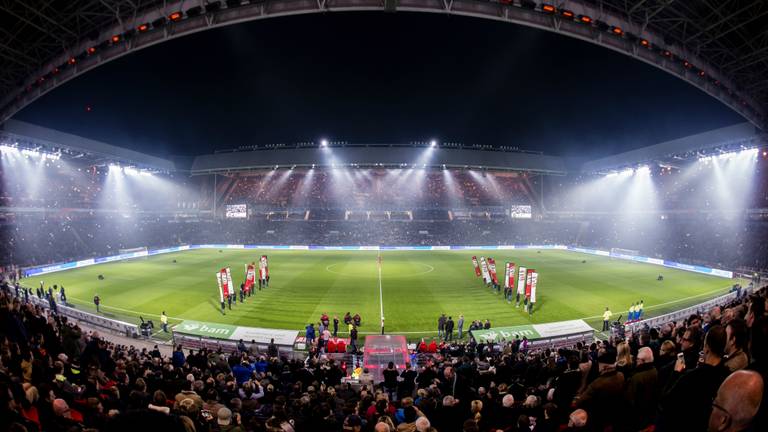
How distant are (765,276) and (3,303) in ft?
187

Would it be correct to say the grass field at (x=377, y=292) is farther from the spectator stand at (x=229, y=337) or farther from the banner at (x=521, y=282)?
the spectator stand at (x=229, y=337)

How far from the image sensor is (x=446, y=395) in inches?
262

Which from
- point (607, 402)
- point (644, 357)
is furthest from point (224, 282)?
point (644, 357)

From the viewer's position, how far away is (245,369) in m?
9.99

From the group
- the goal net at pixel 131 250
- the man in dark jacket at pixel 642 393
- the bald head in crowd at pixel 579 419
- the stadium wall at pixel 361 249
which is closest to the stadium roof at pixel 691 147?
the stadium wall at pixel 361 249

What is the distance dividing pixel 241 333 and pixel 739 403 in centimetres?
2073

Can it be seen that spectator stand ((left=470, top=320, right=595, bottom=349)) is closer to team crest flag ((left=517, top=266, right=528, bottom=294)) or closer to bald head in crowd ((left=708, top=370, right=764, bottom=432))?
team crest flag ((left=517, top=266, right=528, bottom=294))

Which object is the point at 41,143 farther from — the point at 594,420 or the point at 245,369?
the point at 594,420

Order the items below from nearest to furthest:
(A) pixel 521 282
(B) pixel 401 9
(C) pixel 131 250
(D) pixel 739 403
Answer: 1. (D) pixel 739 403
2. (B) pixel 401 9
3. (A) pixel 521 282
4. (C) pixel 131 250

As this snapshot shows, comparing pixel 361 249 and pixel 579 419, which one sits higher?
pixel 579 419

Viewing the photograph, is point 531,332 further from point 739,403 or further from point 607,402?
point 739,403

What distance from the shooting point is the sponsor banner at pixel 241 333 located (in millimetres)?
18703

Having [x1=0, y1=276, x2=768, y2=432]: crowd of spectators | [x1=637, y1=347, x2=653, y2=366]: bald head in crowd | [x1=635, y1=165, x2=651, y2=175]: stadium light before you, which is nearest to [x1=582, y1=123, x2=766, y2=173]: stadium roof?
[x1=635, y1=165, x2=651, y2=175]: stadium light

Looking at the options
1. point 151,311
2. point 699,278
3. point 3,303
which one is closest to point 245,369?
point 3,303
